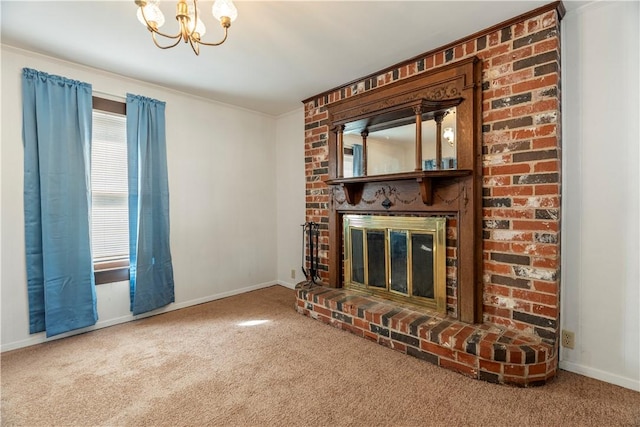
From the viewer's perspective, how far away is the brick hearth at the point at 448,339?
1.91m

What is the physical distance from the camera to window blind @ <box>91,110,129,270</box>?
A: 2.92 metres

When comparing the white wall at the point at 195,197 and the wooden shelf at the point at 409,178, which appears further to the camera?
the white wall at the point at 195,197

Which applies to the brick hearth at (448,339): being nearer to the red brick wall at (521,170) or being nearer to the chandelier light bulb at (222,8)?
the red brick wall at (521,170)

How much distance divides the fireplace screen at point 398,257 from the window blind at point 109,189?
7.64 ft

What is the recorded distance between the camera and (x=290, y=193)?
4.24m

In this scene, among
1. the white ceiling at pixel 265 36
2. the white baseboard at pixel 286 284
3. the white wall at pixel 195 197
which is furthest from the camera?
the white baseboard at pixel 286 284

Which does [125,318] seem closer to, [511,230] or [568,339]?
[511,230]

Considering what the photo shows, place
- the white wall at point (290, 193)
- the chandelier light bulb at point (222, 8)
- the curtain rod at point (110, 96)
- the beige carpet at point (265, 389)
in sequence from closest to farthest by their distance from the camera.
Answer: the chandelier light bulb at point (222, 8) → the beige carpet at point (265, 389) → the curtain rod at point (110, 96) → the white wall at point (290, 193)

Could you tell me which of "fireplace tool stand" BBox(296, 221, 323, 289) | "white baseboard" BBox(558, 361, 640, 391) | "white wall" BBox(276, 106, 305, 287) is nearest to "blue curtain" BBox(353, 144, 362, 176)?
"fireplace tool stand" BBox(296, 221, 323, 289)

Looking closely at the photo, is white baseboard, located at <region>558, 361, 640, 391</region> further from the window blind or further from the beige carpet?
the window blind

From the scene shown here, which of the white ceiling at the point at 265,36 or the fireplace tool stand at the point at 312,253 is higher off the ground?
the white ceiling at the point at 265,36

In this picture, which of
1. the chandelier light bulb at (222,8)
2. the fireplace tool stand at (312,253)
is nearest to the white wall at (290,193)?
the fireplace tool stand at (312,253)

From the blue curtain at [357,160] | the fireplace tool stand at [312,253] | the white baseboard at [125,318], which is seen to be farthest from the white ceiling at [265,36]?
the white baseboard at [125,318]

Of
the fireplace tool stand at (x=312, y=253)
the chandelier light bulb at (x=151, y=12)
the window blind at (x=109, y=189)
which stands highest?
the chandelier light bulb at (x=151, y=12)
